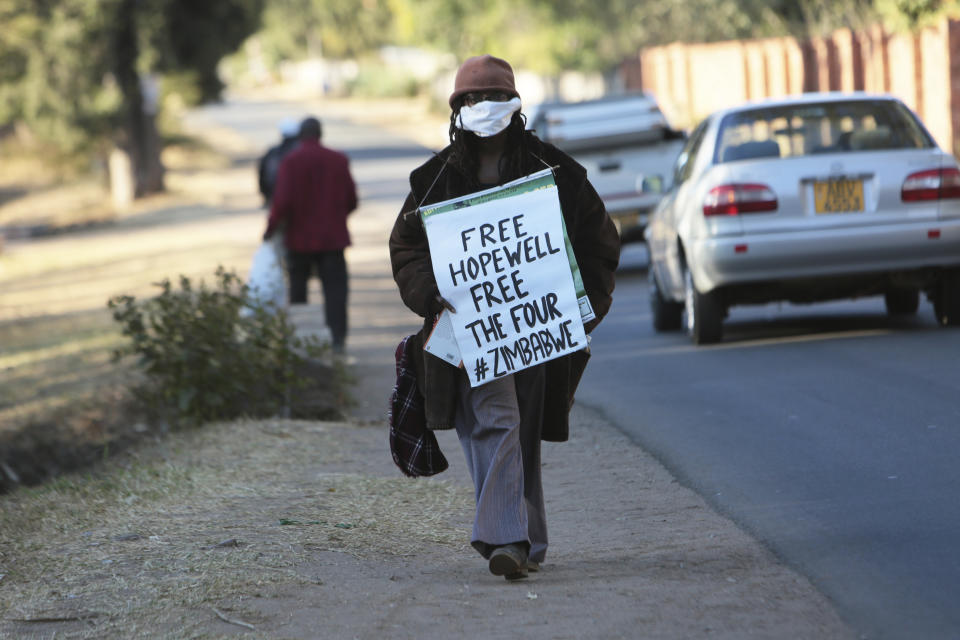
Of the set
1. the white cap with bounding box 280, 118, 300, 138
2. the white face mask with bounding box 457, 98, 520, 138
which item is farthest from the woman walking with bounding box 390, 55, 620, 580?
the white cap with bounding box 280, 118, 300, 138

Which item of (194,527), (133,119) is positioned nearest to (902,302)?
(194,527)

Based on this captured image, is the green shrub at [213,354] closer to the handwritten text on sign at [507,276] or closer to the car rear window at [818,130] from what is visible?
the car rear window at [818,130]

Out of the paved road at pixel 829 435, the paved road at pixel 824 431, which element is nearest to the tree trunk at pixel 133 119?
the paved road at pixel 824 431

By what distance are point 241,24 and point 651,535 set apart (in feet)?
112

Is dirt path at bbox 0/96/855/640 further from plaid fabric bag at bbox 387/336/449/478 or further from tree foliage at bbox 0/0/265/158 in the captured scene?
tree foliage at bbox 0/0/265/158

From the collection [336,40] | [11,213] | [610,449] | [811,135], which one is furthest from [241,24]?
A: [336,40]

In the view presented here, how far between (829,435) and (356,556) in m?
3.03

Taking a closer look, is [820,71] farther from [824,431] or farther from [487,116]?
[487,116]

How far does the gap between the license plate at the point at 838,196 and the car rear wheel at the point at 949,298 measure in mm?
1000

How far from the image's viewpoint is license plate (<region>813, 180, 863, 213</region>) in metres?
10.5

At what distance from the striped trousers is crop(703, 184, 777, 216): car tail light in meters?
5.48

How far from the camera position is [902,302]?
12.2 m

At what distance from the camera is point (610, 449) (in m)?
8.03

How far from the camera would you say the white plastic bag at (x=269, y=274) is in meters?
11.7
